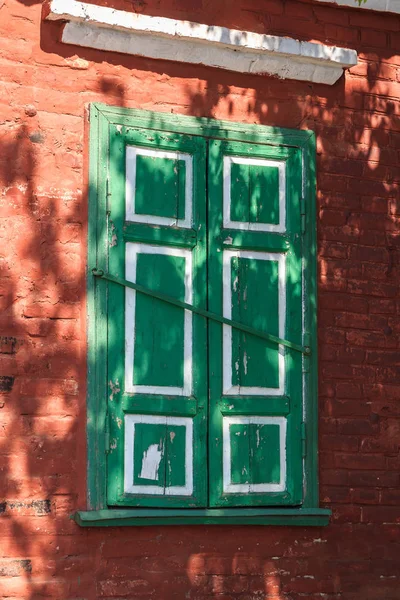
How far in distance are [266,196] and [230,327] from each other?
31.4 inches

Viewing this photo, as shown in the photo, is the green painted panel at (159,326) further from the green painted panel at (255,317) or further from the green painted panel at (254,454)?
the green painted panel at (254,454)

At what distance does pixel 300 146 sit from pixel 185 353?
144 centimetres

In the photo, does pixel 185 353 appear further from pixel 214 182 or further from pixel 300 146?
pixel 300 146

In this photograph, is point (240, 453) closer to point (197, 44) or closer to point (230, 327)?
point (230, 327)

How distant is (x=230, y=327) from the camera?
704 centimetres

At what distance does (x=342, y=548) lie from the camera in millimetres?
7152

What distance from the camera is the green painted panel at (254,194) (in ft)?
23.6

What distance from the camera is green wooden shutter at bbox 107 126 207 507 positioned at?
22.0 feet

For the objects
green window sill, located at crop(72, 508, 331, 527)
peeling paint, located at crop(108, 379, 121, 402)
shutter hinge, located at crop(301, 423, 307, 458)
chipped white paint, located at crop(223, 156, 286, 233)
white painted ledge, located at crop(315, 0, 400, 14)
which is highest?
white painted ledge, located at crop(315, 0, 400, 14)

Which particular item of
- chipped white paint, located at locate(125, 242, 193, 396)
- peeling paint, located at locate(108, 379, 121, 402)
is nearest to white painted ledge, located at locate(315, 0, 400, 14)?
chipped white paint, located at locate(125, 242, 193, 396)

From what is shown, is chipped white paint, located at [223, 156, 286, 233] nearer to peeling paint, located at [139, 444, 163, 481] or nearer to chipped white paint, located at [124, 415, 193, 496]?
chipped white paint, located at [124, 415, 193, 496]

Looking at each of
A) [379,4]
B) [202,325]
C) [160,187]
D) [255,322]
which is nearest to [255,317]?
[255,322]

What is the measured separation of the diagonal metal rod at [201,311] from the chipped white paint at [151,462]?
77 cm

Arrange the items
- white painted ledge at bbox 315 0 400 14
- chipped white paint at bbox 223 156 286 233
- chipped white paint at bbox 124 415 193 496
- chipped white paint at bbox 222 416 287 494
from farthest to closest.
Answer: white painted ledge at bbox 315 0 400 14 < chipped white paint at bbox 223 156 286 233 < chipped white paint at bbox 222 416 287 494 < chipped white paint at bbox 124 415 193 496
